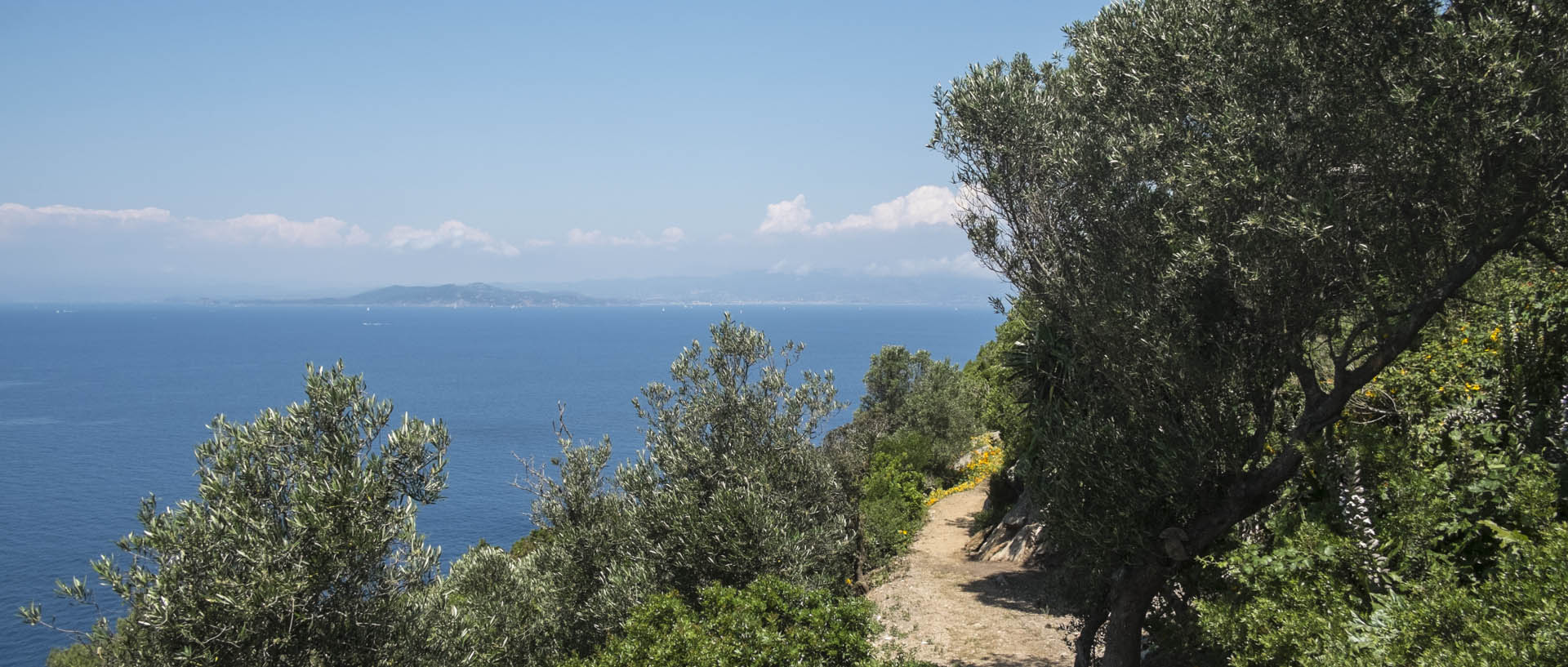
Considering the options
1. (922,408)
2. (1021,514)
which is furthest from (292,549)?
(922,408)

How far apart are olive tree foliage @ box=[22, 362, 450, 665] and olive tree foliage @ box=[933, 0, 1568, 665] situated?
891cm

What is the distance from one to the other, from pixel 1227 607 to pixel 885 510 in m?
22.6

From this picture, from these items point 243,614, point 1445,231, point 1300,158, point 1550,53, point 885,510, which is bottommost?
point 885,510

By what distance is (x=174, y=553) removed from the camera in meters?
10.8

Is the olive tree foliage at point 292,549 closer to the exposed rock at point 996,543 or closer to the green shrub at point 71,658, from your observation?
the exposed rock at point 996,543

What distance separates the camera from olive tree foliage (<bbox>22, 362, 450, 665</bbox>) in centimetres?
1053

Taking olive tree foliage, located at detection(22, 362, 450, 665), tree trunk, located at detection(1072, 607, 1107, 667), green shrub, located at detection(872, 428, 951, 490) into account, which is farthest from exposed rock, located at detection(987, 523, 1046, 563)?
olive tree foliage, located at detection(22, 362, 450, 665)

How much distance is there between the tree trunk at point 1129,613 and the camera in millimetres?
11836

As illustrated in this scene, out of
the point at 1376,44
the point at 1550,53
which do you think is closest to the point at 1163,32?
the point at 1376,44

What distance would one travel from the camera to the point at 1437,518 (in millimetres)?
8297

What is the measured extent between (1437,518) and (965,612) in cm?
1502

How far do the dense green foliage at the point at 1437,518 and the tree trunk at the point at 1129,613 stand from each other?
120 centimetres

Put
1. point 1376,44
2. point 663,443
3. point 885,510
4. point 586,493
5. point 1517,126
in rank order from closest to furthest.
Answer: point 1517,126
point 1376,44
point 663,443
point 586,493
point 885,510

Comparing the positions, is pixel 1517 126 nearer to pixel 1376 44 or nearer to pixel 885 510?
pixel 1376 44
